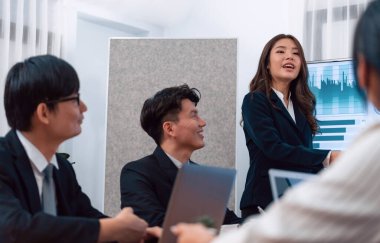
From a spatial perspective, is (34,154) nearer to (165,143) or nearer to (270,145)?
(165,143)

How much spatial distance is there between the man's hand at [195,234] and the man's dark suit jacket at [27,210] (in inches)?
13.5

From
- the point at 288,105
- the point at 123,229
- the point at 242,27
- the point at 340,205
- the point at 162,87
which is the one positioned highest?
the point at 242,27

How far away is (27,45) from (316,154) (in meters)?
1.88

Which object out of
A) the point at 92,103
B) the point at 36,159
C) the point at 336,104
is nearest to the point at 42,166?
the point at 36,159

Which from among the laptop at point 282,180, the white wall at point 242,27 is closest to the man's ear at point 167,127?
the laptop at point 282,180

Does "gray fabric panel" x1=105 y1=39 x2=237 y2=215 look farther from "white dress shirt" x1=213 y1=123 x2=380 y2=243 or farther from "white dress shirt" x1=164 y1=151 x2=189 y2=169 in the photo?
"white dress shirt" x1=213 y1=123 x2=380 y2=243

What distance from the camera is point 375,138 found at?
0.67 m

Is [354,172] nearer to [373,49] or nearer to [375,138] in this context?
[375,138]

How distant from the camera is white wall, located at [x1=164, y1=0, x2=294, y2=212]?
3.64 metres

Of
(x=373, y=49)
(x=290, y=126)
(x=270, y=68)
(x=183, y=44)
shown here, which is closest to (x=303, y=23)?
(x=183, y=44)

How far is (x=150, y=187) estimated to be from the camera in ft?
5.57

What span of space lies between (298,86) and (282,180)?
1700 millimetres

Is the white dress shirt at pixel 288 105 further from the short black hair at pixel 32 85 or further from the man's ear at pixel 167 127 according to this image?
the short black hair at pixel 32 85

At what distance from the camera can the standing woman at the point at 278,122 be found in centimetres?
222
